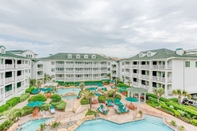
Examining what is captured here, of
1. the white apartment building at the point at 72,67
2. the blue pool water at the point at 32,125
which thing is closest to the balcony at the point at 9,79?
the blue pool water at the point at 32,125

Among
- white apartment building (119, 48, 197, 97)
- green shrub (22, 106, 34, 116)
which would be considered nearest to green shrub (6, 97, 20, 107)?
green shrub (22, 106, 34, 116)

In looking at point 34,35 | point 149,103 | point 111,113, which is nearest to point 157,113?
point 149,103

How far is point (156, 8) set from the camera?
752 inches

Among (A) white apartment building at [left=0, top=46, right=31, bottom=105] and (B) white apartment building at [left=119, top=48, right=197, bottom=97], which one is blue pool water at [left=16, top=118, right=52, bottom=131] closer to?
(A) white apartment building at [left=0, top=46, right=31, bottom=105]

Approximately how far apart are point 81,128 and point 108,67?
119 ft

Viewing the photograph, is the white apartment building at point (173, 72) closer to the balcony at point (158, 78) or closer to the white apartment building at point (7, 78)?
the balcony at point (158, 78)

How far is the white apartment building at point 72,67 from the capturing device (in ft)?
140

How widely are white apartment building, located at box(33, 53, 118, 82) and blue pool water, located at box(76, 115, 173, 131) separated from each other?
29819 mm

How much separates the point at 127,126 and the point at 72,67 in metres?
33.3

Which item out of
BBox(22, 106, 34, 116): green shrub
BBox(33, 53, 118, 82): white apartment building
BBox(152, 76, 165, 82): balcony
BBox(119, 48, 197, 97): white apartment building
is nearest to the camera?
BBox(22, 106, 34, 116): green shrub

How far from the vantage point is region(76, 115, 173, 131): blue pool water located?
14.5 metres

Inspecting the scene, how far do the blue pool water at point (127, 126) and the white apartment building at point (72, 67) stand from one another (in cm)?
2982

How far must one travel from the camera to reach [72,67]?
147 ft

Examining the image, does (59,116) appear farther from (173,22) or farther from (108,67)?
(108,67)
